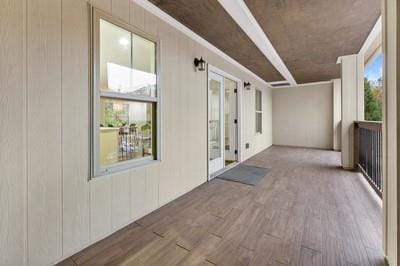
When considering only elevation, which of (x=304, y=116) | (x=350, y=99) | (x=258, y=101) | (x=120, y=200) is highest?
(x=258, y=101)

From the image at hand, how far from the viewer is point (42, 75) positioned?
55.6 inches

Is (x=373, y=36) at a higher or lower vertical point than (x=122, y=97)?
higher

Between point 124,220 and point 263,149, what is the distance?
19.1ft

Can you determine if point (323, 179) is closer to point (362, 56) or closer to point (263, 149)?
point (362, 56)

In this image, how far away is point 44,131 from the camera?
1.43 meters

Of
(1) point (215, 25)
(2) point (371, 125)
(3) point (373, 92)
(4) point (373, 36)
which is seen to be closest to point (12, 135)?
(1) point (215, 25)

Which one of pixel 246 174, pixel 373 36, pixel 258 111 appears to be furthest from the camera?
pixel 258 111

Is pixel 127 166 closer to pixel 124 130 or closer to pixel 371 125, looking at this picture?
pixel 124 130

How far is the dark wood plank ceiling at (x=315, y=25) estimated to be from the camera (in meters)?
2.39

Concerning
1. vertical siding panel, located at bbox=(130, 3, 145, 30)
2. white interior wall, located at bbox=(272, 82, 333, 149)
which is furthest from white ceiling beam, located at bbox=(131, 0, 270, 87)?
white interior wall, located at bbox=(272, 82, 333, 149)

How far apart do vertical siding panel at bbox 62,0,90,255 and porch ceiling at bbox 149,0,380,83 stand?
3.33 ft

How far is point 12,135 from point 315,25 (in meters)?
3.86

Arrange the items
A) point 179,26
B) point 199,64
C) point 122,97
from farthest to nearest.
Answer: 1. point 199,64
2. point 179,26
3. point 122,97

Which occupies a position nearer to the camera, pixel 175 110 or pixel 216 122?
pixel 175 110
